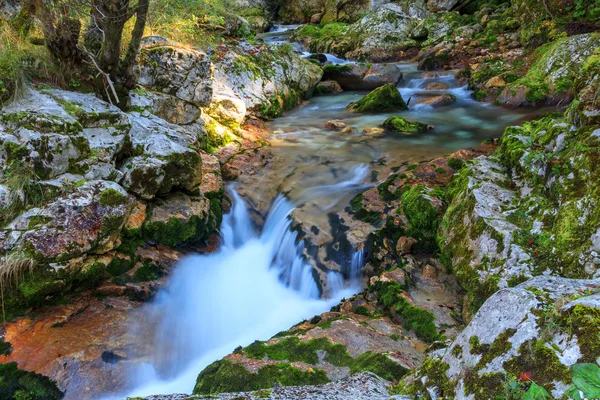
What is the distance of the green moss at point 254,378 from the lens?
11.1 ft

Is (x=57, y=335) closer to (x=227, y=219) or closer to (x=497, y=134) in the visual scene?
(x=227, y=219)

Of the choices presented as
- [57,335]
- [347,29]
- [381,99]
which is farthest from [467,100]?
[57,335]

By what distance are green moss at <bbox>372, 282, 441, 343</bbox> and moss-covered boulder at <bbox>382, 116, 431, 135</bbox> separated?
6107 mm

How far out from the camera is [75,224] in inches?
189

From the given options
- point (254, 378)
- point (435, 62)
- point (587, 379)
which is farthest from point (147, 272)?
point (435, 62)

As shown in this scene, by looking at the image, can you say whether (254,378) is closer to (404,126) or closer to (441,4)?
(404,126)

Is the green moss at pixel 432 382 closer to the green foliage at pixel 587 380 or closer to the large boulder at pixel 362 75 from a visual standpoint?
Answer: the green foliage at pixel 587 380

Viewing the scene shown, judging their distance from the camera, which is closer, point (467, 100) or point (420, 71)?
point (467, 100)

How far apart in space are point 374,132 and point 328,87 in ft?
17.9

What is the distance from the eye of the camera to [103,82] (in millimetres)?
6574

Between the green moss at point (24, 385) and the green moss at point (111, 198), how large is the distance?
81.1 inches

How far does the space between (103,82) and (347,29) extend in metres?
17.6

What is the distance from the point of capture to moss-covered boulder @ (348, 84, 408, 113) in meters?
Answer: 12.2

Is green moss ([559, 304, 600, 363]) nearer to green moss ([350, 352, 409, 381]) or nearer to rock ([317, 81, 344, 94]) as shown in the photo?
green moss ([350, 352, 409, 381])
